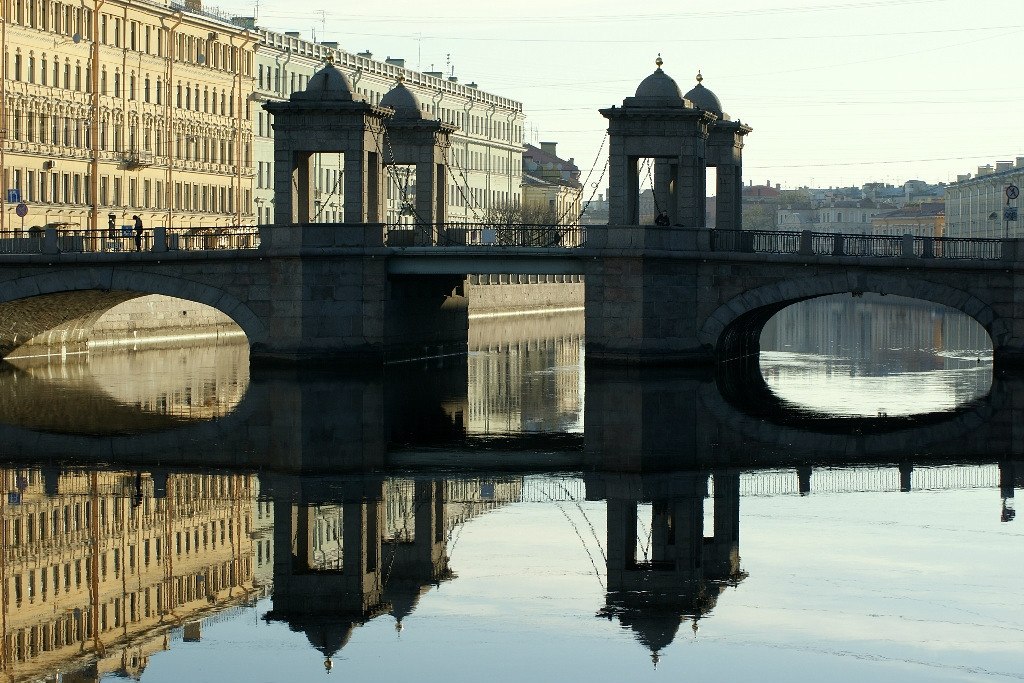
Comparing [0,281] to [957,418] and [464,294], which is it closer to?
[464,294]

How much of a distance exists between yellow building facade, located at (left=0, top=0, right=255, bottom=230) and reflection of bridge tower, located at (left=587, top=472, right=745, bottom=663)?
50793 millimetres

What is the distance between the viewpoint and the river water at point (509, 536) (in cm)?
2114

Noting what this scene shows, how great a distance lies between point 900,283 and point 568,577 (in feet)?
121

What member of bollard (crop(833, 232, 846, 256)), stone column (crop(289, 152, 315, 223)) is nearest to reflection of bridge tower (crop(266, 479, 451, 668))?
bollard (crop(833, 232, 846, 256))

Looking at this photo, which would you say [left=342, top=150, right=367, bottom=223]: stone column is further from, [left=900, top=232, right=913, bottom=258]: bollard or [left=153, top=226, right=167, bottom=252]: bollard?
[left=900, top=232, right=913, bottom=258]: bollard

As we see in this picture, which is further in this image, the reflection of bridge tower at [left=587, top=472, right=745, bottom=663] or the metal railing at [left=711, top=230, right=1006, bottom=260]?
the metal railing at [left=711, top=230, right=1006, bottom=260]

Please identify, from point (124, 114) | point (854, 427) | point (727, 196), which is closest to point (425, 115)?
point (124, 114)

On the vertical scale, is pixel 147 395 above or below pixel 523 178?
below

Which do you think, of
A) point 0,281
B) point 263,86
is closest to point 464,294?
point 0,281

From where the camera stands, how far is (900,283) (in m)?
60.1

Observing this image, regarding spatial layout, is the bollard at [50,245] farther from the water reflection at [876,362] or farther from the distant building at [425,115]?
the water reflection at [876,362]

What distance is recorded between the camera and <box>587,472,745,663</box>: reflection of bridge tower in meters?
23.1

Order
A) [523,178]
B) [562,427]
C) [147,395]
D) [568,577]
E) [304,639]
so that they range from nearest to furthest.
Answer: [304,639]
[568,577]
[562,427]
[147,395]
[523,178]

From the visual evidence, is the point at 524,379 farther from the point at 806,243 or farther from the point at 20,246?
the point at 20,246
